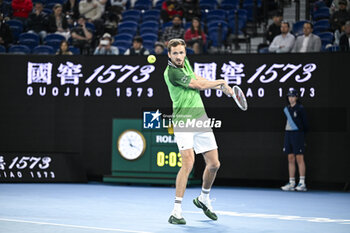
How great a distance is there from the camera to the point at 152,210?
8750mm

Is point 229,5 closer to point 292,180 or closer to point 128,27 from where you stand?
point 128,27

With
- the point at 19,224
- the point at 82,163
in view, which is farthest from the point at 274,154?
the point at 19,224

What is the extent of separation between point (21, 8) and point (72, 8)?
56.2 inches

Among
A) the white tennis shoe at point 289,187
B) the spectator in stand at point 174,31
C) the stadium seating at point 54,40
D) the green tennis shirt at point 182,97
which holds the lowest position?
the white tennis shoe at point 289,187

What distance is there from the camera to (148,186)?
1339cm

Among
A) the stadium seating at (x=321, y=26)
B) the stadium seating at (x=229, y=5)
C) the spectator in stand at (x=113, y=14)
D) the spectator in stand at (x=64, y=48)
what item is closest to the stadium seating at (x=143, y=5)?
the spectator in stand at (x=113, y=14)

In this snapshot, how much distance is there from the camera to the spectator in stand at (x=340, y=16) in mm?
13406

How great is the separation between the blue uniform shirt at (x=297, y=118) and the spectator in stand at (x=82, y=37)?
5465 millimetres

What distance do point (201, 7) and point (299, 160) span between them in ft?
20.5

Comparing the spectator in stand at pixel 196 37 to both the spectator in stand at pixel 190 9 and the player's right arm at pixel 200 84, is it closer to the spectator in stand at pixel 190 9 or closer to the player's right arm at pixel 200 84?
the spectator in stand at pixel 190 9

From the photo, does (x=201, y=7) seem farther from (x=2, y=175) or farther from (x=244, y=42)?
(x=2, y=175)

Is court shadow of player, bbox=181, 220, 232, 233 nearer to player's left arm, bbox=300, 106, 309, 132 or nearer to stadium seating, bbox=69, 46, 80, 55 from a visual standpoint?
player's left arm, bbox=300, 106, 309, 132

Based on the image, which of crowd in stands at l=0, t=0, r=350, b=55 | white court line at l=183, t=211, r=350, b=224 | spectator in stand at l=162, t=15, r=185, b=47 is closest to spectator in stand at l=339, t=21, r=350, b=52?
crowd in stands at l=0, t=0, r=350, b=55

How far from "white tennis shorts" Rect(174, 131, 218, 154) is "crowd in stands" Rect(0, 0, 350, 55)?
6.37 metres
